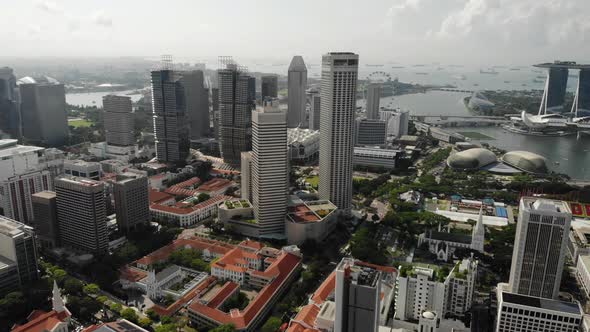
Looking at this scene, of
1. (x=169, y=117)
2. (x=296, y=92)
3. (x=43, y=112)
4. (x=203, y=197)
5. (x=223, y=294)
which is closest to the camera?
(x=223, y=294)

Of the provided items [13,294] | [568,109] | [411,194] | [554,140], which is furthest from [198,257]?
[568,109]

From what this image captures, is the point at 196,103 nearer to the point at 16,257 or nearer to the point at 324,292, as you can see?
the point at 16,257

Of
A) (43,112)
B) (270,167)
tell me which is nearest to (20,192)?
(270,167)

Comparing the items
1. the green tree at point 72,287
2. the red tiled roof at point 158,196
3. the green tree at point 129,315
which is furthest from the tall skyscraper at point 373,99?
the green tree at point 129,315

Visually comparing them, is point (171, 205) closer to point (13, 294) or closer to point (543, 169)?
point (13, 294)

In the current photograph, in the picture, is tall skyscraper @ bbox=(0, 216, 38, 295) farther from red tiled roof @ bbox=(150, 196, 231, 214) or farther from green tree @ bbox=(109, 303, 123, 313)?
red tiled roof @ bbox=(150, 196, 231, 214)

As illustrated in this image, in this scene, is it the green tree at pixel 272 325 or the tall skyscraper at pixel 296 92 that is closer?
the green tree at pixel 272 325

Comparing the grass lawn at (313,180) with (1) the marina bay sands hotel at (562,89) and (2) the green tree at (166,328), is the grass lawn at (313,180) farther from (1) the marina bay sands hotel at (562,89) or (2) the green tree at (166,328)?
(1) the marina bay sands hotel at (562,89)
